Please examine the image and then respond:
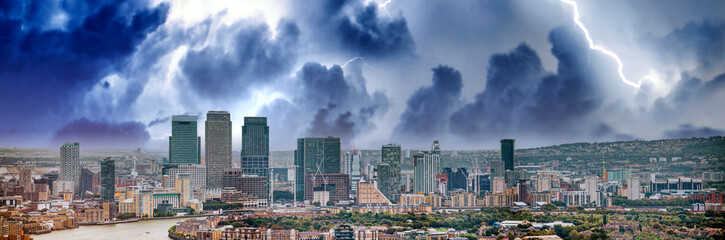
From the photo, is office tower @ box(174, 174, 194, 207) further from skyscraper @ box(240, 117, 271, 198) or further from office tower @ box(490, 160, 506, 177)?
office tower @ box(490, 160, 506, 177)

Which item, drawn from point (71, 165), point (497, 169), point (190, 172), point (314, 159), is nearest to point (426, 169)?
point (497, 169)

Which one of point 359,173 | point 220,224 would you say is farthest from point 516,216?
point 359,173

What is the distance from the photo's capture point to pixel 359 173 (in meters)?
25.0

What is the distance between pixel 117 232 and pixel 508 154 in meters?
9.80

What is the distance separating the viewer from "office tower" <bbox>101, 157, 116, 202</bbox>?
2169 cm

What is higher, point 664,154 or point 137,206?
point 664,154

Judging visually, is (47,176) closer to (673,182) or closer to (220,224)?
(220,224)

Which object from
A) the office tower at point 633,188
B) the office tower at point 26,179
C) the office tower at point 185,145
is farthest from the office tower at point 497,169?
the office tower at point 26,179

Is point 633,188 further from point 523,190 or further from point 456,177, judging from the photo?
point 456,177

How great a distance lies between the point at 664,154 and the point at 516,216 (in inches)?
188

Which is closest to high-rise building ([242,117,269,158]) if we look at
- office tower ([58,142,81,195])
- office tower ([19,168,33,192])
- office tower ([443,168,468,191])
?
office tower ([58,142,81,195])

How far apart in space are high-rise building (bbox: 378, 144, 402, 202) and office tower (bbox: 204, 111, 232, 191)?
4.58 metres

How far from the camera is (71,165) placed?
21.1 metres

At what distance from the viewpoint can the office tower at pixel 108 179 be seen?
2169 cm
